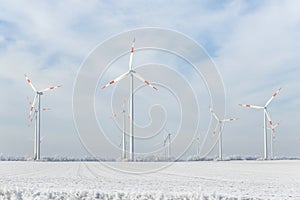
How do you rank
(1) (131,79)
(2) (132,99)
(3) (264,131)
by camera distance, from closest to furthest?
(2) (132,99)
(1) (131,79)
(3) (264,131)

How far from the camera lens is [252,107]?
90562mm

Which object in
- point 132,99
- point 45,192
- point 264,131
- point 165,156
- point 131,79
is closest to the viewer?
point 45,192

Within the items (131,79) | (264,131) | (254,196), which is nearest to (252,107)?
(264,131)

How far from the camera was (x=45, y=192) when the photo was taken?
20.9 meters

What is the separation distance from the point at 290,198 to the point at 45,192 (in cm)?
1239

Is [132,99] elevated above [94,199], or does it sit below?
above

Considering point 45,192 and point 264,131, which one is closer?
point 45,192

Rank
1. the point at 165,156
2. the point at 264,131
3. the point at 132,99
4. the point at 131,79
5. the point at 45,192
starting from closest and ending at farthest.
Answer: the point at 45,192 < the point at 132,99 < the point at 131,79 < the point at 264,131 < the point at 165,156

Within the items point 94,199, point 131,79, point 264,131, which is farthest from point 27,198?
point 264,131

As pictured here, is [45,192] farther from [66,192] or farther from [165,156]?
[165,156]

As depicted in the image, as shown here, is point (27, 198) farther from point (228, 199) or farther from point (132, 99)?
point (132, 99)

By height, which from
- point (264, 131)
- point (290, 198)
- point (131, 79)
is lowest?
point (290, 198)

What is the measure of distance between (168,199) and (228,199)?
293 centimetres

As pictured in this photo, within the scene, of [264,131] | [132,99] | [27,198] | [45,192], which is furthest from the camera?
[264,131]
